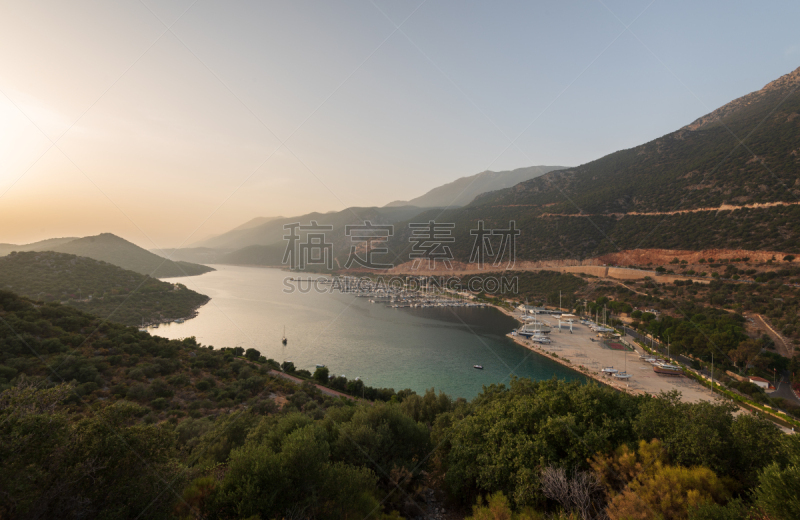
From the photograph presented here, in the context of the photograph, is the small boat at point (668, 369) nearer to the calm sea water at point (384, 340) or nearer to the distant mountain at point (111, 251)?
the calm sea water at point (384, 340)

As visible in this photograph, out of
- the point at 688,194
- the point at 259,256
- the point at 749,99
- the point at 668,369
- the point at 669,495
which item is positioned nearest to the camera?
the point at 669,495

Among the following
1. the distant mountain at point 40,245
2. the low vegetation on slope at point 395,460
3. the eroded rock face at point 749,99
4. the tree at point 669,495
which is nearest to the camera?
the low vegetation on slope at point 395,460

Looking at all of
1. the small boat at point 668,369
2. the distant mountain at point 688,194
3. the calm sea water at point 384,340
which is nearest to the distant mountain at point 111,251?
the calm sea water at point 384,340

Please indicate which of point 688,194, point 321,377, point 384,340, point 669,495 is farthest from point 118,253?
point 688,194

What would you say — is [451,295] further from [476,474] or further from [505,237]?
[476,474]

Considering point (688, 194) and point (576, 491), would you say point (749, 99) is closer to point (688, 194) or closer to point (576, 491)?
point (688, 194)

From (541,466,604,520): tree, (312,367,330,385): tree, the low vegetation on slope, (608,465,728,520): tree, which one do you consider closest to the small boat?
the low vegetation on slope

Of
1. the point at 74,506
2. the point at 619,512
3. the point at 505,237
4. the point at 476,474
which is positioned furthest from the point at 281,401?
the point at 505,237
